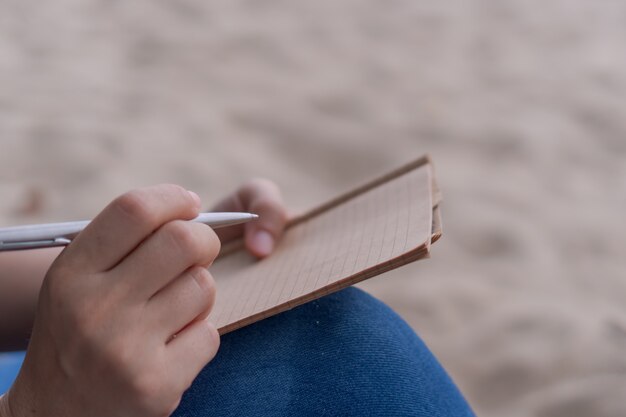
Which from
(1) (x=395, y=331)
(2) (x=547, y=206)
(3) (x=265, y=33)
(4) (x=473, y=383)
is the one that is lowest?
(4) (x=473, y=383)

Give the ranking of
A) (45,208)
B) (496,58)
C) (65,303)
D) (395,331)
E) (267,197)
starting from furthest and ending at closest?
(496,58), (45,208), (267,197), (395,331), (65,303)

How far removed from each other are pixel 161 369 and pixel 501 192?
1075 mm

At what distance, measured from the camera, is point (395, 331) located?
63 cm

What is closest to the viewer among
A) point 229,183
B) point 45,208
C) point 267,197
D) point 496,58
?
point 267,197

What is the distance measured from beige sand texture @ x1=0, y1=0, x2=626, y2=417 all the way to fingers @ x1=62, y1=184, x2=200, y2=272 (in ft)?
2.34

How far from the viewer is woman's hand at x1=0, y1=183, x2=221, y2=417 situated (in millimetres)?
448

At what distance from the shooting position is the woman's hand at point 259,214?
0.71m

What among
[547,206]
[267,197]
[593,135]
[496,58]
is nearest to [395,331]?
[267,197]

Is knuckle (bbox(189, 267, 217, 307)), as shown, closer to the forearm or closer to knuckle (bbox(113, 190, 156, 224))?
knuckle (bbox(113, 190, 156, 224))

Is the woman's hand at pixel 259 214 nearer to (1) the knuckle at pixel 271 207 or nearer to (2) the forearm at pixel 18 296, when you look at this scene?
(1) the knuckle at pixel 271 207

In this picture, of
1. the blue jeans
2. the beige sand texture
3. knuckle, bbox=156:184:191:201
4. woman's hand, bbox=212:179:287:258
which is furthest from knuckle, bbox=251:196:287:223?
the beige sand texture

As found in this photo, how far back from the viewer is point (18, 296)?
0.73 meters

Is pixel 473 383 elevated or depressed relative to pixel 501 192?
depressed

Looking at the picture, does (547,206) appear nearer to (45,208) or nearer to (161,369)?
(45,208)
